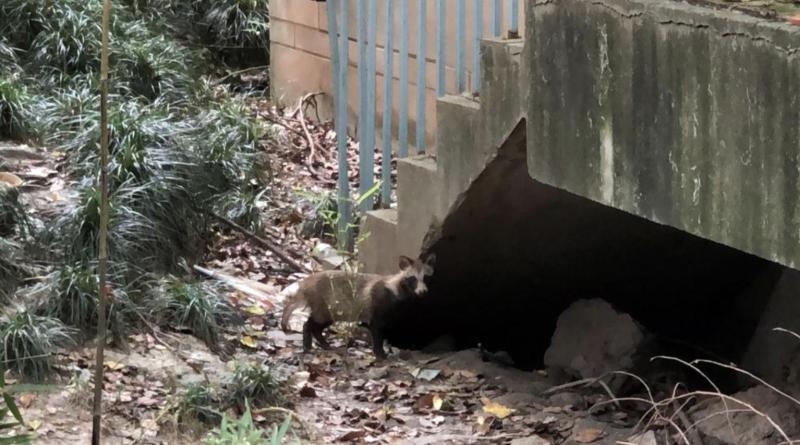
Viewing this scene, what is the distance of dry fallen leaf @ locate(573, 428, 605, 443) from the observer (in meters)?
5.94

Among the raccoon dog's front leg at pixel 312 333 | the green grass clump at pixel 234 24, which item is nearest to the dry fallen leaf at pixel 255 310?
the raccoon dog's front leg at pixel 312 333

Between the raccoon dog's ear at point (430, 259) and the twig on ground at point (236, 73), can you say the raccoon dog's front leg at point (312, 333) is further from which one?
the twig on ground at point (236, 73)

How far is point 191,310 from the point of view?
6.95m

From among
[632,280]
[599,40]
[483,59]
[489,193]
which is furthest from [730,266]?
[599,40]

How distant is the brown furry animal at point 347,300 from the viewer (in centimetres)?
727

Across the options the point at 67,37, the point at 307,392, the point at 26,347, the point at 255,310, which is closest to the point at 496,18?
the point at 307,392

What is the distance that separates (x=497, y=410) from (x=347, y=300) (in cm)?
143

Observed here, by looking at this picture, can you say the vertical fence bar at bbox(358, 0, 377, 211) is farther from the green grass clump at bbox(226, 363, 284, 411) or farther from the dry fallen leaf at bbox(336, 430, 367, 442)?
the dry fallen leaf at bbox(336, 430, 367, 442)

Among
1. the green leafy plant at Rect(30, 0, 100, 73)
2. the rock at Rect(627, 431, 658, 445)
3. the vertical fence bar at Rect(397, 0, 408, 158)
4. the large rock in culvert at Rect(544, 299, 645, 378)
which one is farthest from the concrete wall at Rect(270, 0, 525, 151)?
the rock at Rect(627, 431, 658, 445)

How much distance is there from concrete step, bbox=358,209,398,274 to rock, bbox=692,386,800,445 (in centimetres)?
247

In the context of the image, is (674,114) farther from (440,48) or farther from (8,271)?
(8,271)

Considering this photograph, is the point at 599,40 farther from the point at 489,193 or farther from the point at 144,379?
the point at 144,379

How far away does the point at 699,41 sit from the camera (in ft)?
15.2

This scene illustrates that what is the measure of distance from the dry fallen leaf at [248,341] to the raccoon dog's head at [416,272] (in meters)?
0.97
